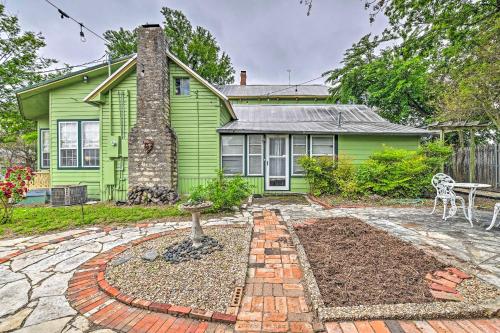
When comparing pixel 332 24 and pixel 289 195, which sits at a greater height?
pixel 332 24

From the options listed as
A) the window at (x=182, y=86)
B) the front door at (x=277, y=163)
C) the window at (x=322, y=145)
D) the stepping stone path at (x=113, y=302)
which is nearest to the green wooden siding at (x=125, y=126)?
the window at (x=182, y=86)

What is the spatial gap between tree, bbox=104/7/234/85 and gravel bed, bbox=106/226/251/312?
2164 centimetres

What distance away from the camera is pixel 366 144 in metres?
9.23

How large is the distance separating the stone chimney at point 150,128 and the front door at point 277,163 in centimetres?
374

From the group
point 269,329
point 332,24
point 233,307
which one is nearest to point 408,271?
point 269,329

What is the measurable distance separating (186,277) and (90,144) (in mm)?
8565

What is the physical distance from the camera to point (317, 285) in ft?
7.69

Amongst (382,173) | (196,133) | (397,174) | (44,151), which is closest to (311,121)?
(382,173)

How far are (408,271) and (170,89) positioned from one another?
28.1 ft

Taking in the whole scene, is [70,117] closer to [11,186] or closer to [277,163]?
[11,186]

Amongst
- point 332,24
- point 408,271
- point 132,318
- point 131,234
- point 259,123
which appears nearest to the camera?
point 132,318

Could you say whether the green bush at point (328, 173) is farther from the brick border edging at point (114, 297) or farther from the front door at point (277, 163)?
the brick border edging at point (114, 297)

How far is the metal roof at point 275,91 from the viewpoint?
17719 mm

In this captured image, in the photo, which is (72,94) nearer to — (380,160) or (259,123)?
(259,123)
